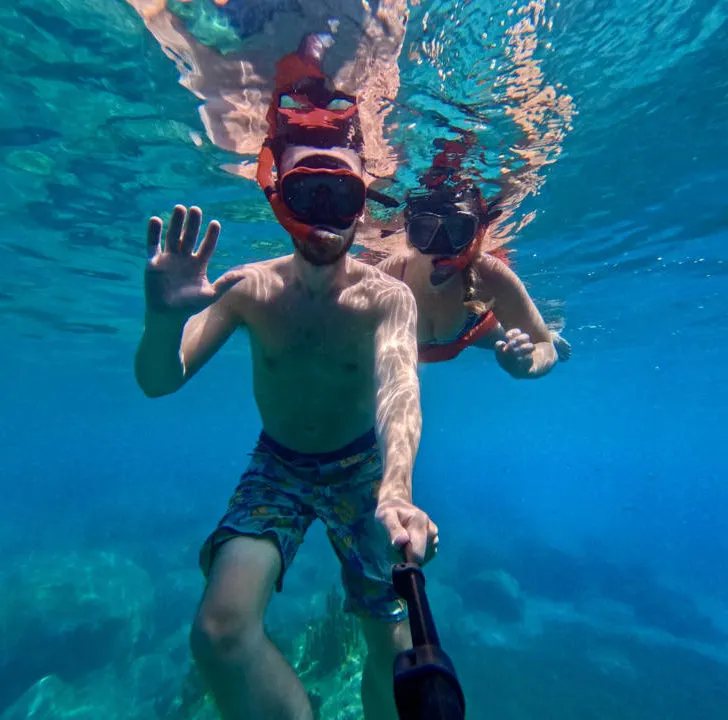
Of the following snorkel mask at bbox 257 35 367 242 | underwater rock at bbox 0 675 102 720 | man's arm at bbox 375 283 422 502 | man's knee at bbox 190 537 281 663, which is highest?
snorkel mask at bbox 257 35 367 242

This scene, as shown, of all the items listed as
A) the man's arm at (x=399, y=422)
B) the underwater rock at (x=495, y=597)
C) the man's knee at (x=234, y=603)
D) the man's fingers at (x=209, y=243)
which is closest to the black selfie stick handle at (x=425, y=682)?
the man's arm at (x=399, y=422)

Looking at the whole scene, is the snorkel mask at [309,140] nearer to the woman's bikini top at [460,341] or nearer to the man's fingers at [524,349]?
the man's fingers at [524,349]

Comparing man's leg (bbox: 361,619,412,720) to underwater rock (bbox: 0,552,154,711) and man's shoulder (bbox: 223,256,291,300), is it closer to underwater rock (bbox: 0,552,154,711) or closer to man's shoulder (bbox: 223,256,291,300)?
man's shoulder (bbox: 223,256,291,300)

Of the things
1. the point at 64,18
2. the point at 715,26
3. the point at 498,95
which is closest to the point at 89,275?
the point at 64,18

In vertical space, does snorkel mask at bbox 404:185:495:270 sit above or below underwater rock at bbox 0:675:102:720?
above

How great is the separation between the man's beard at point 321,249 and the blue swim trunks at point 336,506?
1743mm

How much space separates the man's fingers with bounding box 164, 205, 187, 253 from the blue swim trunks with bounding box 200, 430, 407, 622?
2017 millimetres

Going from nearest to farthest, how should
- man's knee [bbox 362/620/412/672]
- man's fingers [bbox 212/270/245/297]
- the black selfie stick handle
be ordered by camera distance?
the black selfie stick handle
man's fingers [bbox 212/270/245/297]
man's knee [bbox 362/620/412/672]

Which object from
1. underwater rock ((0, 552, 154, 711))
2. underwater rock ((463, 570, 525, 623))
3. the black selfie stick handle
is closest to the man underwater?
the black selfie stick handle

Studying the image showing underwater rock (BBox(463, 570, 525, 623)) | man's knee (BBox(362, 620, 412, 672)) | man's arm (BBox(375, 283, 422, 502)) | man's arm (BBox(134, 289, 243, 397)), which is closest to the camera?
man's arm (BBox(375, 283, 422, 502))

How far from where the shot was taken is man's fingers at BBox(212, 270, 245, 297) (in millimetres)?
3740

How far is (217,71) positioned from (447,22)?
3.30m

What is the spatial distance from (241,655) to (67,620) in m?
14.2

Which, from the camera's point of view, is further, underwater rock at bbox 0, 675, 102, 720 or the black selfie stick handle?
underwater rock at bbox 0, 675, 102, 720
